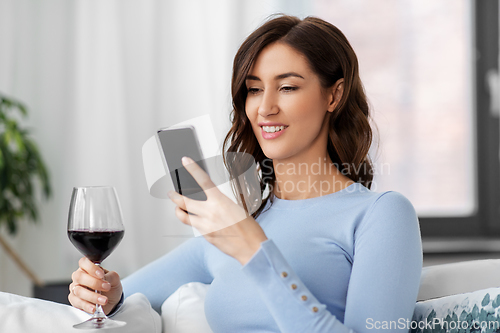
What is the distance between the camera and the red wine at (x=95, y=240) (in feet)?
3.28

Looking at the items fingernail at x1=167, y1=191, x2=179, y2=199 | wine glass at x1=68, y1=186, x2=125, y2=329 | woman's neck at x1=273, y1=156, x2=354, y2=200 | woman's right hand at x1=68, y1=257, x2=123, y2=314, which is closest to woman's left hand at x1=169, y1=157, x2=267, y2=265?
fingernail at x1=167, y1=191, x2=179, y2=199

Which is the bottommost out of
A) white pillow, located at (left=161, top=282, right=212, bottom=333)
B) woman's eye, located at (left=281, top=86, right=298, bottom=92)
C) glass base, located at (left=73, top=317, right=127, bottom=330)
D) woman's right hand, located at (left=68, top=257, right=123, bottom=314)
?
white pillow, located at (left=161, top=282, right=212, bottom=333)

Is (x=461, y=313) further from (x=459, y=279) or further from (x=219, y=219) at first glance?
(x=219, y=219)

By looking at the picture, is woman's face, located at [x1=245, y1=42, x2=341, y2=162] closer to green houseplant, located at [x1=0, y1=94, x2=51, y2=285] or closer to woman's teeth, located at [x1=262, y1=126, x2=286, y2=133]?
woman's teeth, located at [x1=262, y1=126, x2=286, y2=133]

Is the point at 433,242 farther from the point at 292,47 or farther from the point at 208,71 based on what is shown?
the point at 292,47

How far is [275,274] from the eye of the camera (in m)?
0.90

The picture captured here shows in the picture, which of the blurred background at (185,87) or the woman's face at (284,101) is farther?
the blurred background at (185,87)

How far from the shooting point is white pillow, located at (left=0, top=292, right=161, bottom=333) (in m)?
1.10

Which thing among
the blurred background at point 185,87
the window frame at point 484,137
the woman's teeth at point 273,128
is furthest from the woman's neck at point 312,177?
the window frame at point 484,137

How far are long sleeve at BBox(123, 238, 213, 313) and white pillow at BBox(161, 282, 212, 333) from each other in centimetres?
10

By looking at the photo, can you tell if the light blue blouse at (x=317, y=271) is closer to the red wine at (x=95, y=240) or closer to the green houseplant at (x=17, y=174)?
the red wine at (x=95, y=240)

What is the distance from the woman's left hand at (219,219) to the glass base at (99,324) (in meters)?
0.31

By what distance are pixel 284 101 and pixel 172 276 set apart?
2.10 ft

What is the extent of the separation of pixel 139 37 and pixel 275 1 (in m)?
0.81
